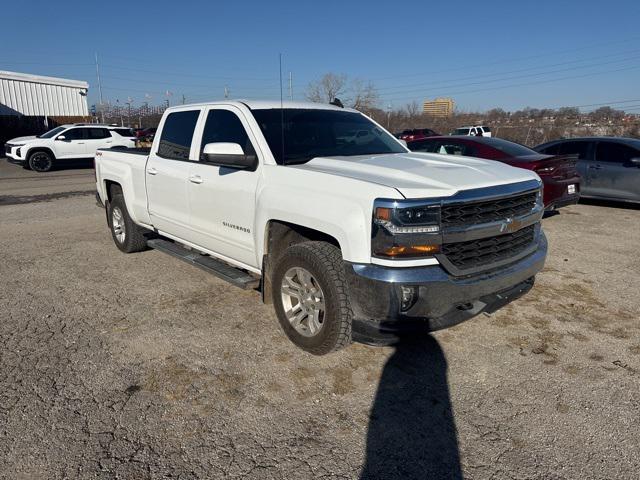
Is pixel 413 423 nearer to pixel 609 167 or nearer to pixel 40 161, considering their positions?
pixel 609 167

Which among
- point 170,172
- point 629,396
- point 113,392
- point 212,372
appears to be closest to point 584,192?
point 629,396

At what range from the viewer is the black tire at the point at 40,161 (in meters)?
18.3

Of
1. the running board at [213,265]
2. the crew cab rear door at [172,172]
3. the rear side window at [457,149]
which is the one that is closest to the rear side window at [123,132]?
the rear side window at [457,149]

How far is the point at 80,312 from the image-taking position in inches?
179

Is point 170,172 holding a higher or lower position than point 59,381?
higher

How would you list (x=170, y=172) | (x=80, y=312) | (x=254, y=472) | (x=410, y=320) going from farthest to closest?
(x=170, y=172)
(x=80, y=312)
(x=410, y=320)
(x=254, y=472)

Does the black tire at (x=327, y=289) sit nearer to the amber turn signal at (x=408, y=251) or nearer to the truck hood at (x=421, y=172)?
the amber turn signal at (x=408, y=251)

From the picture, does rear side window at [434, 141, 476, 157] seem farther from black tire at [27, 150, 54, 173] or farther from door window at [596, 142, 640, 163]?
black tire at [27, 150, 54, 173]

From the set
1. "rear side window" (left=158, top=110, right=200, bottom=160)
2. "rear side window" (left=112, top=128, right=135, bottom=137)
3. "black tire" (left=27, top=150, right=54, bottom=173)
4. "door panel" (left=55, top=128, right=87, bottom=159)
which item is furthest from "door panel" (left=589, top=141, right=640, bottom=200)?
"black tire" (left=27, top=150, right=54, bottom=173)

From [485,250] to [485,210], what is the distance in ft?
0.92

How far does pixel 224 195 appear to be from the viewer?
14.2 feet

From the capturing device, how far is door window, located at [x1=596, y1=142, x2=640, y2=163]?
9469 mm

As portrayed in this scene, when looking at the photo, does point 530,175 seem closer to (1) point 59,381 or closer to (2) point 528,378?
(2) point 528,378

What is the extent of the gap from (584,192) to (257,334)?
8.77 m
